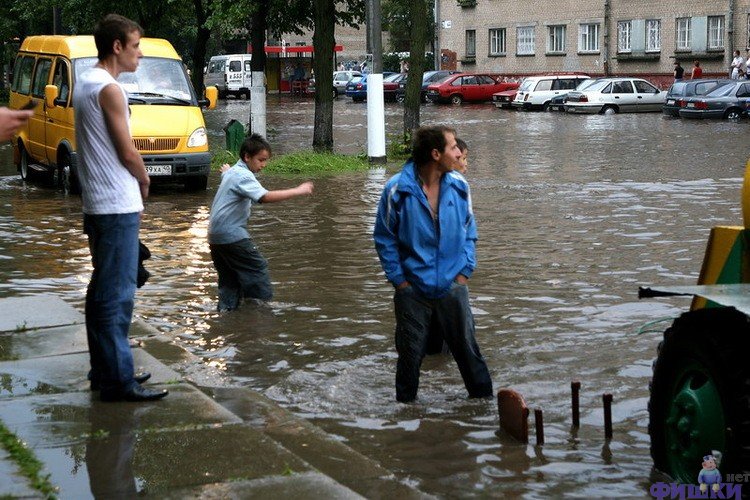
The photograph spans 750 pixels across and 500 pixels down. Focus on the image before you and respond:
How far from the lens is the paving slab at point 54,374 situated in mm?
6754

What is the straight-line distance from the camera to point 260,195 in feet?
30.5

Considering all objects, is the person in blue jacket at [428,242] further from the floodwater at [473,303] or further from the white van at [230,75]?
the white van at [230,75]

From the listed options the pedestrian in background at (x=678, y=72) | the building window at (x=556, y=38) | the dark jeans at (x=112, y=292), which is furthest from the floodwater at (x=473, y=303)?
the building window at (x=556, y=38)

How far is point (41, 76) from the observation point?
2044 cm

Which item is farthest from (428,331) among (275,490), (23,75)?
(23,75)

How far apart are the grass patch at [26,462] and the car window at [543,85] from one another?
45.4 meters

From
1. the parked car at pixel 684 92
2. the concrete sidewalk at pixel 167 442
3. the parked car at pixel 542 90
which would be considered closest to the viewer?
the concrete sidewalk at pixel 167 442

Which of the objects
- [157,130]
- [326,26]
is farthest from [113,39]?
[326,26]

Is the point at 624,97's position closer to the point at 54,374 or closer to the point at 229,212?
the point at 229,212

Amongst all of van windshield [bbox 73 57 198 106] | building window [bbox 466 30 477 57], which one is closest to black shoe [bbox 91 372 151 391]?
van windshield [bbox 73 57 198 106]

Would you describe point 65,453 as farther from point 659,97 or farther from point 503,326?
point 659,97

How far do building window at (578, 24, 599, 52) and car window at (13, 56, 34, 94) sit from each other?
4195 centimetres

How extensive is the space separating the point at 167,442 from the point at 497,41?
63363 millimetres

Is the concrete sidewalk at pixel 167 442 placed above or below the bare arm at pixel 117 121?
below
